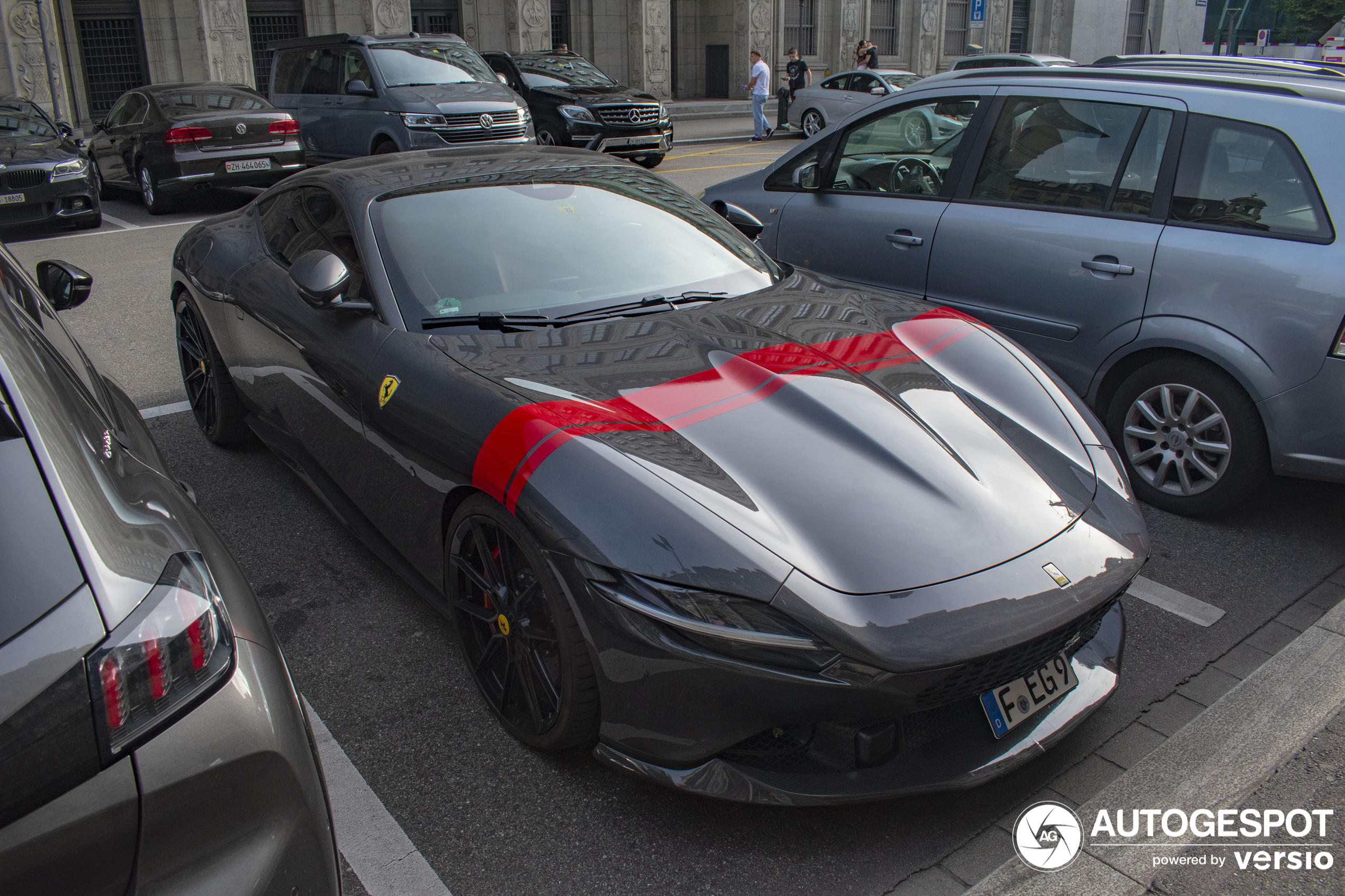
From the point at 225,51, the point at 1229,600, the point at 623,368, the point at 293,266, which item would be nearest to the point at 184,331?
the point at 293,266

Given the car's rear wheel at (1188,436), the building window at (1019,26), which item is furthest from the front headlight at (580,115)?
the building window at (1019,26)

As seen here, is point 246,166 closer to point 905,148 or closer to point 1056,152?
point 905,148

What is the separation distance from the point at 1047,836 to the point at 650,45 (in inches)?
1051

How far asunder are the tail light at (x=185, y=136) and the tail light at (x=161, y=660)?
11848 millimetres

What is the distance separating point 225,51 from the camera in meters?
21.2

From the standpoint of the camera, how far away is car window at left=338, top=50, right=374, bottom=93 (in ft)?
42.2

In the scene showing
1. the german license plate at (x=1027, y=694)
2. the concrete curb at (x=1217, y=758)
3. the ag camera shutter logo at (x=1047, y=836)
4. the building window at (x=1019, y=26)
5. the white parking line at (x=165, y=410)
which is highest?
the building window at (x=1019, y=26)

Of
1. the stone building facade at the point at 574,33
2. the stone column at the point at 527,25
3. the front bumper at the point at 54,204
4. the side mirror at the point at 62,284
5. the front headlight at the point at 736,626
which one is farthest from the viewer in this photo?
the stone column at the point at 527,25

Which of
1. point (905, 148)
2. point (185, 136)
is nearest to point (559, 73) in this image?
point (185, 136)

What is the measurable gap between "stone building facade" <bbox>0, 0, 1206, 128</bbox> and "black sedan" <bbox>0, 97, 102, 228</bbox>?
28.4 ft

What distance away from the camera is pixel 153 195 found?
40.8ft

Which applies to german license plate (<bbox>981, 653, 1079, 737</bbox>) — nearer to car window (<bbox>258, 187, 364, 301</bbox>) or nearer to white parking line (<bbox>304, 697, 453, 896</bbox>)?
white parking line (<bbox>304, 697, 453, 896</bbox>)

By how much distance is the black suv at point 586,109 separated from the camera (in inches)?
611

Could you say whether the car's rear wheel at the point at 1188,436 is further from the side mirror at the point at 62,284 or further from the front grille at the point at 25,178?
the front grille at the point at 25,178
